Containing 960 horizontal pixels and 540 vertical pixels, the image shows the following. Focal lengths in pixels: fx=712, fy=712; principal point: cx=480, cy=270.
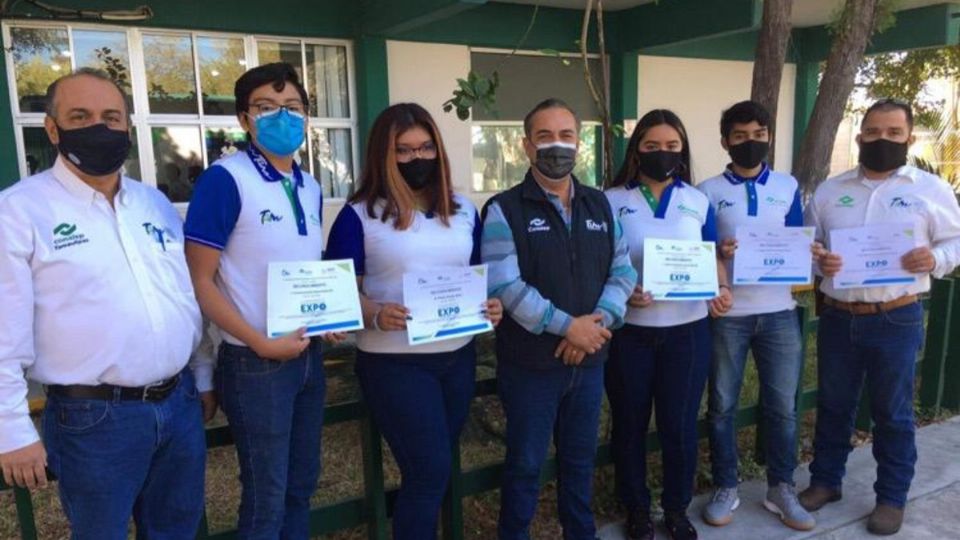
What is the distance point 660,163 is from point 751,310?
0.84 m

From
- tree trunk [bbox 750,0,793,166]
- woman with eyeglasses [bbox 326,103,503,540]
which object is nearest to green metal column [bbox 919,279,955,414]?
tree trunk [bbox 750,0,793,166]

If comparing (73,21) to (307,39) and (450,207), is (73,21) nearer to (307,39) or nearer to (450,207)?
(307,39)

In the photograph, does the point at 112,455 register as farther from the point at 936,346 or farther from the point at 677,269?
the point at 936,346

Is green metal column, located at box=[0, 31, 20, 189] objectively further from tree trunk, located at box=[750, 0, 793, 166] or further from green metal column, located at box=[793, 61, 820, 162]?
green metal column, located at box=[793, 61, 820, 162]

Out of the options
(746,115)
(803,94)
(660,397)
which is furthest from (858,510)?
(803,94)

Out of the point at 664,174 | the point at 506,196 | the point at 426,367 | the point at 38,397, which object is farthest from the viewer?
the point at 38,397

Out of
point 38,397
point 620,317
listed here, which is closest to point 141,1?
point 38,397

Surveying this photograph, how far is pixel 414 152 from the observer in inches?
100

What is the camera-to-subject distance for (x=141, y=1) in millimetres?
7469

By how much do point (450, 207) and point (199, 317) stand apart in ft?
3.12

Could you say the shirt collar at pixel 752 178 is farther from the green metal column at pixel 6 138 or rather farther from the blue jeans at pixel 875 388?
the green metal column at pixel 6 138

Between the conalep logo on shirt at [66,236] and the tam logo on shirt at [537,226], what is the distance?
57.7 inches

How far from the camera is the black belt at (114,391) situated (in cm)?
196

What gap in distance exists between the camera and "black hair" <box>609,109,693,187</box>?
3051mm
